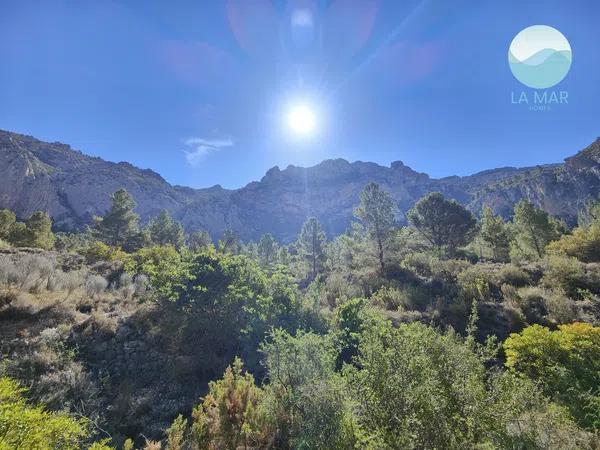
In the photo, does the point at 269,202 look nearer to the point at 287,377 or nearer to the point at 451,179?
the point at 451,179

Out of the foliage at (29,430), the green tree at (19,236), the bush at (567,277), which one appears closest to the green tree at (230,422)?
the foliage at (29,430)

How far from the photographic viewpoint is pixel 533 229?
87.2 ft

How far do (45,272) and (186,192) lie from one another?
16178 centimetres

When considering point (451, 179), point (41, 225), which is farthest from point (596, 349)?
point (451, 179)

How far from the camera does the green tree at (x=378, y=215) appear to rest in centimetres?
2216

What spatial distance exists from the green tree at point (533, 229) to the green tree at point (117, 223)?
38159 millimetres

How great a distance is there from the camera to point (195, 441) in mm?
4801

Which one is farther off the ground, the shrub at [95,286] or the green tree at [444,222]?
the green tree at [444,222]

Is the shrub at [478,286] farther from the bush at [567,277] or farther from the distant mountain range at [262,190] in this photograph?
the distant mountain range at [262,190]

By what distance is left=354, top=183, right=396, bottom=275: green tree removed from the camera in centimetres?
2216

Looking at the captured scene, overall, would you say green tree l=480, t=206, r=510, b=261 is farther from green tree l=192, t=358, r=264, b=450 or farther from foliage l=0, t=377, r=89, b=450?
foliage l=0, t=377, r=89, b=450

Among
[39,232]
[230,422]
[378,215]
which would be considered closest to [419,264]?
[378,215]

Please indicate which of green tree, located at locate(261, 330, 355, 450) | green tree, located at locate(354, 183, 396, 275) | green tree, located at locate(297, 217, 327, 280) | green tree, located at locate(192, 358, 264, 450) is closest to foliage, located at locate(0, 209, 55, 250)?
green tree, located at locate(297, 217, 327, 280)

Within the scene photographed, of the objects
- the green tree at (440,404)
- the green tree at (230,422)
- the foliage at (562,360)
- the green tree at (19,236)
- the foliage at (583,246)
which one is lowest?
the green tree at (230,422)
